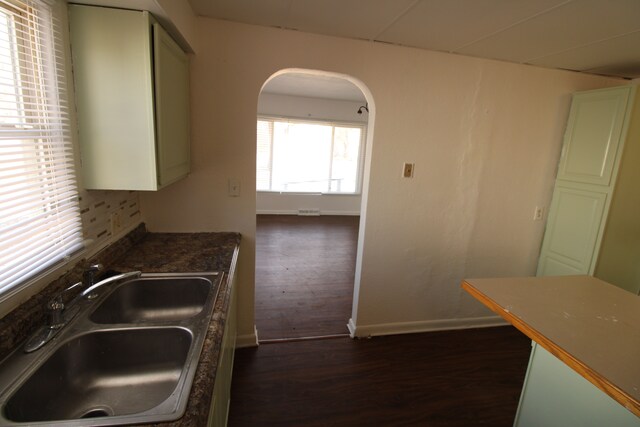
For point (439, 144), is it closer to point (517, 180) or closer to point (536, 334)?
point (517, 180)

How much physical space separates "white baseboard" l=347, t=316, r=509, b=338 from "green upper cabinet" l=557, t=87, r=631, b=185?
141cm

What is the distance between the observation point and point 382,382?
216 centimetres

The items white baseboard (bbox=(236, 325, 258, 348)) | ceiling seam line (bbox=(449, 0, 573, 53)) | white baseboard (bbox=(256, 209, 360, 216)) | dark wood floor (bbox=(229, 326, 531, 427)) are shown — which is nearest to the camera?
ceiling seam line (bbox=(449, 0, 573, 53))

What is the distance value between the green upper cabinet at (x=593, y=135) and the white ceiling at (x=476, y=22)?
0.91 ft

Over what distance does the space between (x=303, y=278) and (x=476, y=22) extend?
2.91 metres

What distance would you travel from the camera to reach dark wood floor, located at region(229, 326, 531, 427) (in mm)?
1886

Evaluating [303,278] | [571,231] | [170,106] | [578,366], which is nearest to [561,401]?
[578,366]

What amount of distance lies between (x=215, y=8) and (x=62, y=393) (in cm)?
192

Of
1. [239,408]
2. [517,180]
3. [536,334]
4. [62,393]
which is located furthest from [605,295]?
[62,393]

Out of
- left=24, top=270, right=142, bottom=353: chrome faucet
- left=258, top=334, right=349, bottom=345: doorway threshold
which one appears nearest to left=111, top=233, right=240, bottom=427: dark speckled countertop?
left=24, top=270, right=142, bottom=353: chrome faucet

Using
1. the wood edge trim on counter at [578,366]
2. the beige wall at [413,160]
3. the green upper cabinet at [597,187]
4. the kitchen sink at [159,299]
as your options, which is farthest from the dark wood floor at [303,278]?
the green upper cabinet at [597,187]

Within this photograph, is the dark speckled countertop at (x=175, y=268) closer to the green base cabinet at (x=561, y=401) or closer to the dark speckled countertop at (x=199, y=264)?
the dark speckled countertop at (x=199, y=264)

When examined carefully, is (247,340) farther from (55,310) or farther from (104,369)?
(55,310)

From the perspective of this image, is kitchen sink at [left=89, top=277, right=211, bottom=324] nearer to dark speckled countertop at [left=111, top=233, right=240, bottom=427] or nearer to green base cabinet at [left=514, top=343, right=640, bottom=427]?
dark speckled countertop at [left=111, top=233, right=240, bottom=427]
